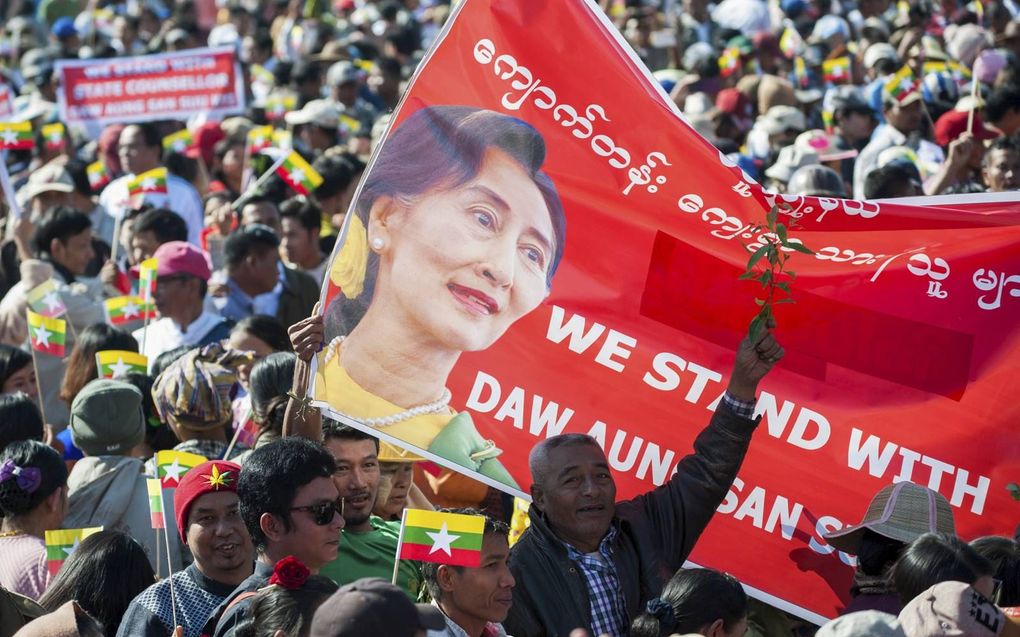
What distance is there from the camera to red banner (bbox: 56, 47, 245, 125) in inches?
528

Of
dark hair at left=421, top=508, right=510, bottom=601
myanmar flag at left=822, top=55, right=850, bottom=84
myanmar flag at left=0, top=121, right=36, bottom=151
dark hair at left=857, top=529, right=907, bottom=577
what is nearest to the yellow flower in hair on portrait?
dark hair at left=421, top=508, right=510, bottom=601

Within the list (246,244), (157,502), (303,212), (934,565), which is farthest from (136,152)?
(934,565)

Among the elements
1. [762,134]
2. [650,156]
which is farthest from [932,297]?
[762,134]

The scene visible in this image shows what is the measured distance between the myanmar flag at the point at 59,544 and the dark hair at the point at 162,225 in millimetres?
4433

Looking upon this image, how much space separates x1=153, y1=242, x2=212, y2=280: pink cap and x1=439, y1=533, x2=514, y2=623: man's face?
403cm

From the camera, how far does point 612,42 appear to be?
5766 millimetres

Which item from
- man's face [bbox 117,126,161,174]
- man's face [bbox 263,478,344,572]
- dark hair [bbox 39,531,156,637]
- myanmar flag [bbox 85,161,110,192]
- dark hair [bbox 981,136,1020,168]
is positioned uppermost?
dark hair [bbox 981,136,1020,168]

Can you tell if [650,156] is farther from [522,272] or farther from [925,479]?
[925,479]

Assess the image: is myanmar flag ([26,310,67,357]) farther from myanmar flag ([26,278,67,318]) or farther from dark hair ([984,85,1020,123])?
dark hair ([984,85,1020,123])

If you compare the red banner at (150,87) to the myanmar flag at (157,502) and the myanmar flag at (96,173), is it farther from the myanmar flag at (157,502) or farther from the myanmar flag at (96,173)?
the myanmar flag at (157,502)

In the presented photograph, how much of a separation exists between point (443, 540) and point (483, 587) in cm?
22

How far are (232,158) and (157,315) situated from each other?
4.38 metres

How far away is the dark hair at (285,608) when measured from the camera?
414 centimetres

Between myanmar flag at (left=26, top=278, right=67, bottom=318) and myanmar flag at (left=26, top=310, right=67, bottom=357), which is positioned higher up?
myanmar flag at (left=26, top=278, right=67, bottom=318)
